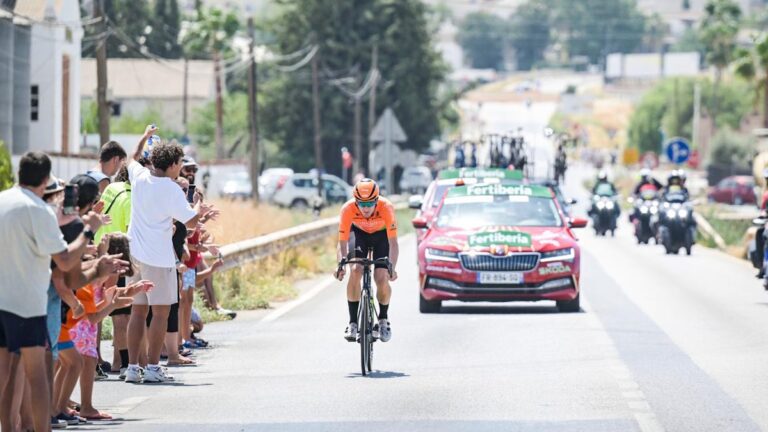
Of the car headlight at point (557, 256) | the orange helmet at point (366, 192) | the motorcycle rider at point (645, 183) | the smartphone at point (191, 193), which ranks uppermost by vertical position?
the orange helmet at point (366, 192)

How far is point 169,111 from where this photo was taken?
A: 10094 cm

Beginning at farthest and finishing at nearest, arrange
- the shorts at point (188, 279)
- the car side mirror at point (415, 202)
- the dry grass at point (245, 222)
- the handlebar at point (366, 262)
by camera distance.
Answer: the dry grass at point (245, 222) < the car side mirror at point (415, 202) < the shorts at point (188, 279) < the handlebar at point (366, 262)

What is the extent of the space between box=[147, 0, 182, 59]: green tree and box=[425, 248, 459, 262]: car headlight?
281 feet

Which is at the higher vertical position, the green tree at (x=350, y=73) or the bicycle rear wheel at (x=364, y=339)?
the green tree at (x=350, y=73)

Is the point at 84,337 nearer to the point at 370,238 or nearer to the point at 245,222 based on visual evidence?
the point at 370,238

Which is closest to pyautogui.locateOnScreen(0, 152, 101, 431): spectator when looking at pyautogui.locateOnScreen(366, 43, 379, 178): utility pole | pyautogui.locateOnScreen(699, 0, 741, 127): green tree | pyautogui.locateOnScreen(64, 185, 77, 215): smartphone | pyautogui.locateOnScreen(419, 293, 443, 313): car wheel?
pyautogui.locateOnScreen(64, 185, 77, 215): smartphone

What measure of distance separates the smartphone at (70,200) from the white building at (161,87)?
3347 inches

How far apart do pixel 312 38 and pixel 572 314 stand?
65708mm

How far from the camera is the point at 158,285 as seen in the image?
1459cm

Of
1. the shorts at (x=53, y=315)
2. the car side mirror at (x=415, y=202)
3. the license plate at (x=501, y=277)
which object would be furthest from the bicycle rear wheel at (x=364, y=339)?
the car side mirror at (x=415, y=202)

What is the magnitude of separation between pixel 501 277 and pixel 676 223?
1779cm

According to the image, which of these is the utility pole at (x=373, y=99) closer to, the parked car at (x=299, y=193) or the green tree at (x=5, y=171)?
the parked car at (x=299, y=193)

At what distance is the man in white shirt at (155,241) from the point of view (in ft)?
47.1

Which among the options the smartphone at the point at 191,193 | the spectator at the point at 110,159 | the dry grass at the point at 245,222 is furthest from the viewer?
the dry grass at the point at 245,222
